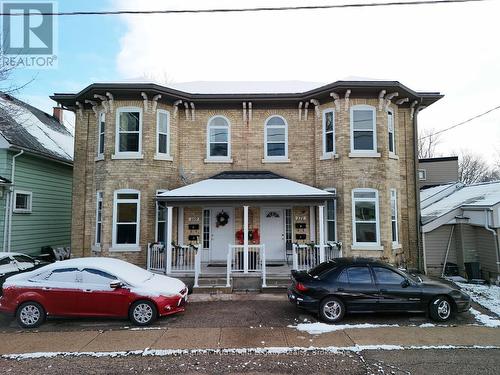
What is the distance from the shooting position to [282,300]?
9367 mm

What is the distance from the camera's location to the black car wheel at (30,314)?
718 cm

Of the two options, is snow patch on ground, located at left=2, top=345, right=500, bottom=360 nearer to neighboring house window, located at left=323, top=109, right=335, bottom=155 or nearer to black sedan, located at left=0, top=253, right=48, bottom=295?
black sedan, located at left=0, top=253, right=48, bottom=295

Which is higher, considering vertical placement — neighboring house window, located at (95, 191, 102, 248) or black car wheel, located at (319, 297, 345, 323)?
neighboring house window, located at (95, 191, 102, 248)

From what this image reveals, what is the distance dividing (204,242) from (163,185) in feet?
9.20

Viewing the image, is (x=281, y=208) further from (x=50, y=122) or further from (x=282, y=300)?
(x=50, y=122)

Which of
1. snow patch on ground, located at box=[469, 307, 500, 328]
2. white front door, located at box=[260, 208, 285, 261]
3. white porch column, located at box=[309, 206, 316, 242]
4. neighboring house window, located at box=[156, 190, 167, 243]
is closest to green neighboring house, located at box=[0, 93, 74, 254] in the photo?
neighboring house window, located at box=[156, 190, 167, 243]

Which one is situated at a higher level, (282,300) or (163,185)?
(163,185)

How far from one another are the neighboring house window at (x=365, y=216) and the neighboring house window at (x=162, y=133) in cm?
741

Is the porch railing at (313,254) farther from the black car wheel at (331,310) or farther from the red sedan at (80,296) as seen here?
the red sedan at (80,296)

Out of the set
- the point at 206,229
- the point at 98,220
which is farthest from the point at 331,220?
the point at 98,220

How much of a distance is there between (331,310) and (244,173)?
273 inches

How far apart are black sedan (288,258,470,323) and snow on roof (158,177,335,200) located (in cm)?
372

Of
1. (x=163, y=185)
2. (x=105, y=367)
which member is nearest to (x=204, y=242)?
(x=163, y=185)

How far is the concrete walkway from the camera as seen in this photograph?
6.16 m
